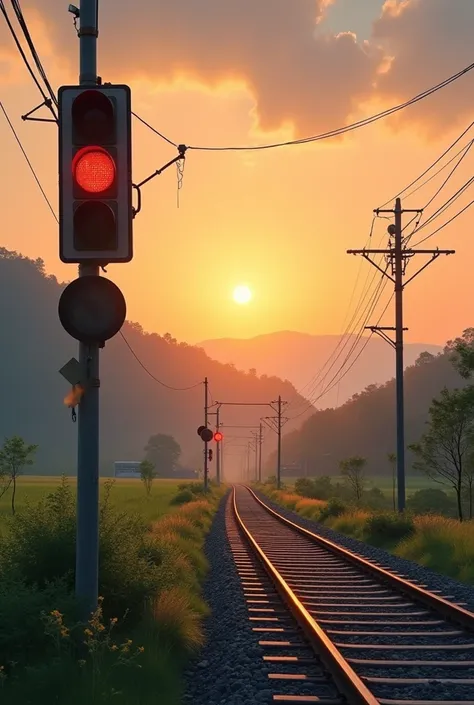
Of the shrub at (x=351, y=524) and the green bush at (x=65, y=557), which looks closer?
the green bush at (x=65, y=557)

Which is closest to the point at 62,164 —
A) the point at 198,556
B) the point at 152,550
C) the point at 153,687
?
the point at 153,687

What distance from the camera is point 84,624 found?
6398mm

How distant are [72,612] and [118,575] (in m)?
1.99

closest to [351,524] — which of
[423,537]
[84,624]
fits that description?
[423,537]

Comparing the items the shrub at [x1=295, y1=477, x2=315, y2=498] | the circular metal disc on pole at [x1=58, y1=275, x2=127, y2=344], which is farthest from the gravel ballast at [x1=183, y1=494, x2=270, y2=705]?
the shrub at [x1=295, y1=477, x2=315, y2=498]

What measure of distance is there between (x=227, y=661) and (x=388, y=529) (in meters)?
15.2

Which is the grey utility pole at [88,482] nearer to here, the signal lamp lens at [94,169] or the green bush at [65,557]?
the signal lamp lens at [94,169]

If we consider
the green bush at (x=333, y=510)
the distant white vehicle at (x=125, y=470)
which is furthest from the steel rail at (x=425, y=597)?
the distant white vehicle at (x=125, y=470)

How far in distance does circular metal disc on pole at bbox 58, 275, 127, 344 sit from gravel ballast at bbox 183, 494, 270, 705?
3.13 m

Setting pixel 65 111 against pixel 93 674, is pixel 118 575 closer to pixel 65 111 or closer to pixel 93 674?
pixel 93 674

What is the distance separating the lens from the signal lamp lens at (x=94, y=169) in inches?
232

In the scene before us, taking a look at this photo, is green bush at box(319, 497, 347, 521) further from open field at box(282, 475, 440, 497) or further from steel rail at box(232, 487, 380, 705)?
open field at box(282, 475, 440, 497)

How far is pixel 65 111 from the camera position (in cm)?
605

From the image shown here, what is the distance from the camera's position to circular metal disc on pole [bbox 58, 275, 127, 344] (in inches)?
241
